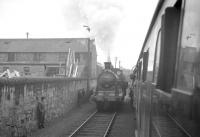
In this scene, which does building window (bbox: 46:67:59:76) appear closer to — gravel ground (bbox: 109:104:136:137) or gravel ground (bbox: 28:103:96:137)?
gravel ground (bbox: 109:104:136:137)

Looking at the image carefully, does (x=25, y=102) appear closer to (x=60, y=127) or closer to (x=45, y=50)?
(x=60, y=127)

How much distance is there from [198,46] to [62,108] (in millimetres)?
16029

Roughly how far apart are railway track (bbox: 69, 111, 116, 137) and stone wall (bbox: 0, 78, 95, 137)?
76.8 inches

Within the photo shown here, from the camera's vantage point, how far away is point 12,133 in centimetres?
995

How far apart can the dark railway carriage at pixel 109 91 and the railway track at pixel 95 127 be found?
1.58 metres

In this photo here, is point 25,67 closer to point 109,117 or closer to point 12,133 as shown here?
point 109,117

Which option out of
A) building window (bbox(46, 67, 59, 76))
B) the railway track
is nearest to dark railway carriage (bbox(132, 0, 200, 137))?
the railway track

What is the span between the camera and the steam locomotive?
18.4 metres

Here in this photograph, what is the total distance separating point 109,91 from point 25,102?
329 inches

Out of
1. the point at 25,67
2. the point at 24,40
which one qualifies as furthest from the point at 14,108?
the point at 24,40

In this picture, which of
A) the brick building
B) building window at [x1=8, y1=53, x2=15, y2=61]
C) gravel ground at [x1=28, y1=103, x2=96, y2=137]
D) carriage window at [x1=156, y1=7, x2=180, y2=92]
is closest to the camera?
carriage window at [x1=156, y1=7, x2=180, y2=92]

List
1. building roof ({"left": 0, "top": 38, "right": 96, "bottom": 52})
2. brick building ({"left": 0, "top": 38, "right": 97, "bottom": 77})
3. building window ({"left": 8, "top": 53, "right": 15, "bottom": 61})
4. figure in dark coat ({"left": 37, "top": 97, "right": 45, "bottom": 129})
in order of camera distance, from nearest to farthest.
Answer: figure in dark coat ({"left": 37, "top": 97, "right": 45, "bottom": 129})
brick building ({"left": 0, "top": 38, "right": 97, "bottom": 77})
building roof ({"left": 0, "top": 38, "right": 96, "bottom": 52})
building window ({"left": 8, "top": 53, "right": 15, "bottom": 61})

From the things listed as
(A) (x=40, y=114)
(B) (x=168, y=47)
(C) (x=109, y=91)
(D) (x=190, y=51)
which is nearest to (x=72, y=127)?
(A) (x=40, y=114)

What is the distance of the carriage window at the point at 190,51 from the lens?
57.1 inches
